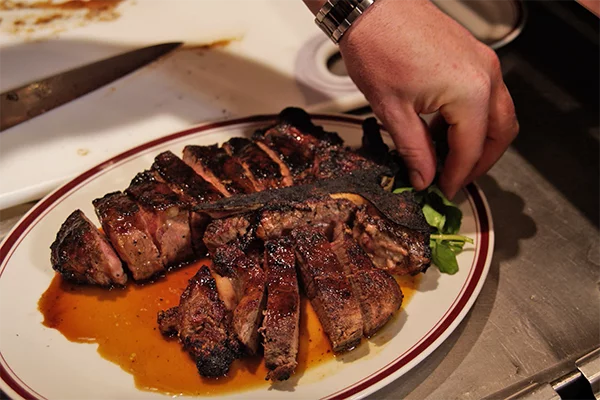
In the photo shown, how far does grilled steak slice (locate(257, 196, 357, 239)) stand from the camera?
8.25ft

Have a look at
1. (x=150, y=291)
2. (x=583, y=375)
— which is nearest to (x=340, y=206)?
(x=150, y=291)

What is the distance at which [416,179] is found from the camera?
2.74 meters

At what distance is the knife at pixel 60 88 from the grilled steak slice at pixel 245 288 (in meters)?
1.87

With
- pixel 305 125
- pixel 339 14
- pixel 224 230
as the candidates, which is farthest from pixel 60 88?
pixel 339 14

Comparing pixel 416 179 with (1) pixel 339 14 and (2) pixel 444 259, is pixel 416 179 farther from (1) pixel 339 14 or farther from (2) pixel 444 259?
(1) pixel 339 14

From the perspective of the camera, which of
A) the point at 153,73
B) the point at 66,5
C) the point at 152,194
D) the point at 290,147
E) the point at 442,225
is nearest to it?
the point at 152,194

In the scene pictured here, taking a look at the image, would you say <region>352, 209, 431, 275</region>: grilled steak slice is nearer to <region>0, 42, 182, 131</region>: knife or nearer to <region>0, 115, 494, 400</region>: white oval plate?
<region>0, 115, 494, 400</region>: white oval plate

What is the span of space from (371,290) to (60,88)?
252cm

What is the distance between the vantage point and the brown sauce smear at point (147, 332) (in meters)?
2.31

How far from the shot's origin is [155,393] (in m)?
2.27

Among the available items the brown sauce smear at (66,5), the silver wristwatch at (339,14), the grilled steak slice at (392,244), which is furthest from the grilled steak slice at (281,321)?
the brown sauce smear at (66,5)

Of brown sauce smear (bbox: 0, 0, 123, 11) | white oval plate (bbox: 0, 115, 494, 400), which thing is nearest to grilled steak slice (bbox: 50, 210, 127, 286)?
white oval plate (bbox: 0, 115, 494, 400)

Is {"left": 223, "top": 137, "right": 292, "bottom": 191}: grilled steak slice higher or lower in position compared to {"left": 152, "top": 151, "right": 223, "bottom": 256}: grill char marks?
higher

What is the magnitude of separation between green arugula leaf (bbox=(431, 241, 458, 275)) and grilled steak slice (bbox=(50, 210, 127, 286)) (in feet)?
4.71
